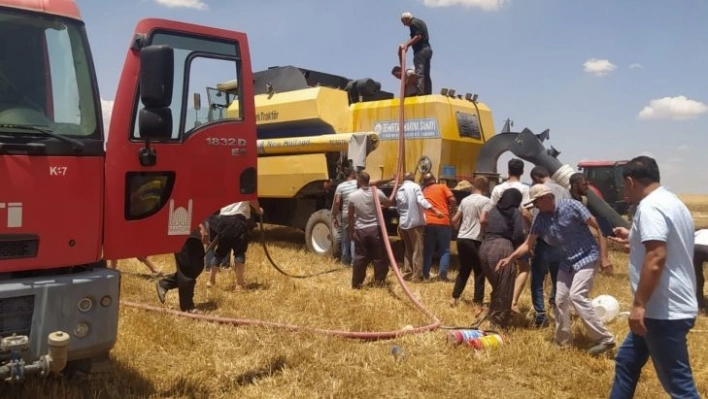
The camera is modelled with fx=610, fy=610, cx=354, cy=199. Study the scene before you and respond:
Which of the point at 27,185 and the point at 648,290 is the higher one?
the point at 27,185

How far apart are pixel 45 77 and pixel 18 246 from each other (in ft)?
3.20

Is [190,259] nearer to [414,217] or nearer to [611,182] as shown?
[414,217]

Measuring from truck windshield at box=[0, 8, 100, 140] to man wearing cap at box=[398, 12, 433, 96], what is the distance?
6.55m

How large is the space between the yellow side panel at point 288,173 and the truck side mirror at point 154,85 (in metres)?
6.63

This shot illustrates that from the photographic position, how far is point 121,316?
5652mm

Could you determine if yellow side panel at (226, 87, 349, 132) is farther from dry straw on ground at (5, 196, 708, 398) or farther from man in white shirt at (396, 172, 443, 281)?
dry straw on ground at (5, 196, 708, 398)

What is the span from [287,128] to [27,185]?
783cm

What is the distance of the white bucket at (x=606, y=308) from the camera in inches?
242

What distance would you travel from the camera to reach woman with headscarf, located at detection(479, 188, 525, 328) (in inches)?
226

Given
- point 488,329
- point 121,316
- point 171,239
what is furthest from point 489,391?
point 121,316

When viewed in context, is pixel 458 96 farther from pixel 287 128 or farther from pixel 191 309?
pixel 191 309

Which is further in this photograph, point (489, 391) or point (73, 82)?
point (489, 391)

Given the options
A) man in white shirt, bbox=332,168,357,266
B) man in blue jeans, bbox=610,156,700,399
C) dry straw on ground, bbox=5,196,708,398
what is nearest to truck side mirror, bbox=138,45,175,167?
dry straw on ground, bbox=5,196,708,398

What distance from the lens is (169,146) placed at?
12.9 feet
